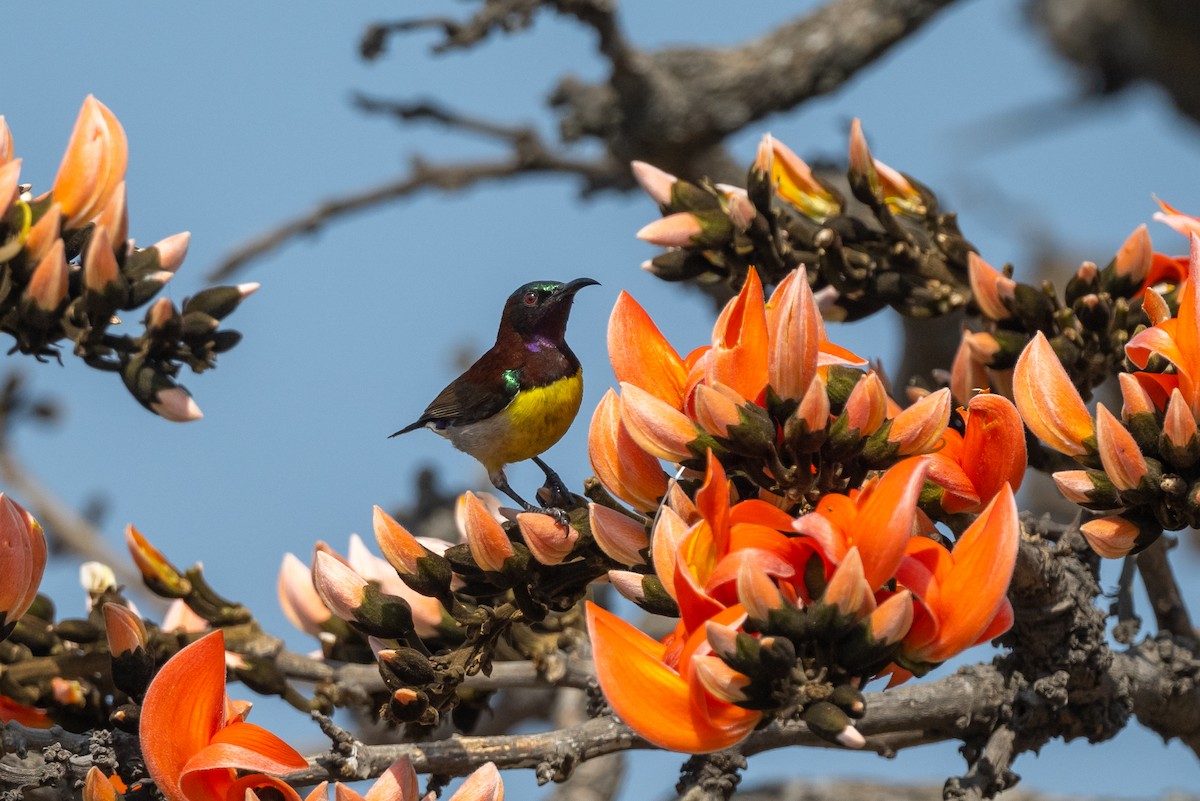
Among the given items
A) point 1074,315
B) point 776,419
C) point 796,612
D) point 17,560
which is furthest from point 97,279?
point 1074,315

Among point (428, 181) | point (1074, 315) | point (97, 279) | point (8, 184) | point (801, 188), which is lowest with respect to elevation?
point (428, 181)

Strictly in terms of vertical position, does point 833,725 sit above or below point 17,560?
above

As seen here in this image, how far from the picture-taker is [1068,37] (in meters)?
6.50

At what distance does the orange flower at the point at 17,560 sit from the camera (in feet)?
5.56

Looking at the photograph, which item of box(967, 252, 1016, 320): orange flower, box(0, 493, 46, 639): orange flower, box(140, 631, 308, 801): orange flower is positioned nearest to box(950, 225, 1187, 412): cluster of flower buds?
box(967, 252, 1016, 320): orange flower

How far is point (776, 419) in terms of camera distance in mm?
1398

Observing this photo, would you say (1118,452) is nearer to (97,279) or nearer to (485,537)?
(485,537)

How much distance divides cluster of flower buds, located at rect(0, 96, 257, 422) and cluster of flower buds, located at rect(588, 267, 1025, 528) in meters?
0.76

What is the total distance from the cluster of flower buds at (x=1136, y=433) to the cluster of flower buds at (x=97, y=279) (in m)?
1.16

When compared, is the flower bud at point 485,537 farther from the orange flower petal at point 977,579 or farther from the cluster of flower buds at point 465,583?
the orange flower petal at point 977,579

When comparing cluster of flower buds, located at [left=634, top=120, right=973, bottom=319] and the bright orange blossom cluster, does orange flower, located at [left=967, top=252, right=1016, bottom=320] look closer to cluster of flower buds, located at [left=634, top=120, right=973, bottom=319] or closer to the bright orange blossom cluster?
cluster of flower buds, located at [left=634, top=120, right=973, bottom=319]

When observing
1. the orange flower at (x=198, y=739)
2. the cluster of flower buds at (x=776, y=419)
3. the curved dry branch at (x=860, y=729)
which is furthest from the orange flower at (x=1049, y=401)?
the orange flower at (x=198, y=739)

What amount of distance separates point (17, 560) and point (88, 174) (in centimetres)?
56

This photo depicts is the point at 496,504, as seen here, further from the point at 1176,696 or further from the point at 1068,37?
the point at 1068,37
